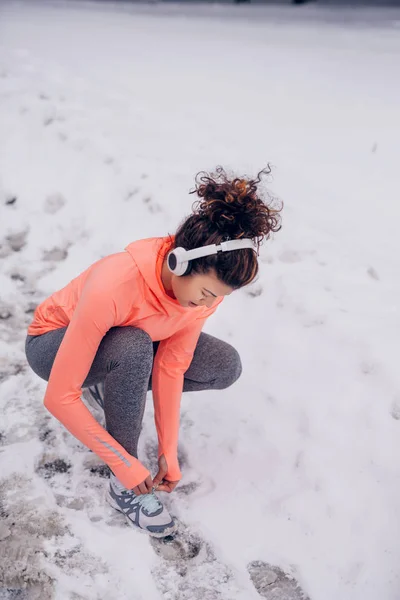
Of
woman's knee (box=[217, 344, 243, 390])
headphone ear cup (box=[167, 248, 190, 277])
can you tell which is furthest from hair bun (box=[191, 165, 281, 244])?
woman's knee (box=[217, 344, 243, 390])

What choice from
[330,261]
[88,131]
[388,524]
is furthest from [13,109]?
[388,524]

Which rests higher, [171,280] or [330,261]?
[171,280]

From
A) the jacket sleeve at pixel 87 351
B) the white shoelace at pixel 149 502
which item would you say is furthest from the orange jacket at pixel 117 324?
the white shoelace at pixel 149 502

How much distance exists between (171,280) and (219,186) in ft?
1.01

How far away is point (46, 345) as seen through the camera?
70.5 inches

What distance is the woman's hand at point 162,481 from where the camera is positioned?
1837 mm

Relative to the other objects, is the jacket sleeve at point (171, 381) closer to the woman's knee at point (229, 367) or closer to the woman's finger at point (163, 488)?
the woman's finger at point (163, 488)

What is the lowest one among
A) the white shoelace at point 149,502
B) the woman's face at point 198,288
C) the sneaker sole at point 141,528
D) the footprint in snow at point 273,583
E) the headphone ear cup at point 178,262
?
the footprint in snow at point 273,583

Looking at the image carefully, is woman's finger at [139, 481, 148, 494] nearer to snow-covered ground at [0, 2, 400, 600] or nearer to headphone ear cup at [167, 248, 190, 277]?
snow-covered ground at [0, 2, 400, 600]

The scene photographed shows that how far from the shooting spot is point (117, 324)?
1666 mm

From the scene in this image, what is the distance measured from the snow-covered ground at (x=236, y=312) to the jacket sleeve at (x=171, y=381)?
0.57 feet

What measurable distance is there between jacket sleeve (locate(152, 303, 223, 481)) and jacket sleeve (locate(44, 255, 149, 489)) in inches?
10.4

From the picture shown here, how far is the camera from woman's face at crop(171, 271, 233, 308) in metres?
1.50

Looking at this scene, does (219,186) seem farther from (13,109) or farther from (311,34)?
(311,34)
